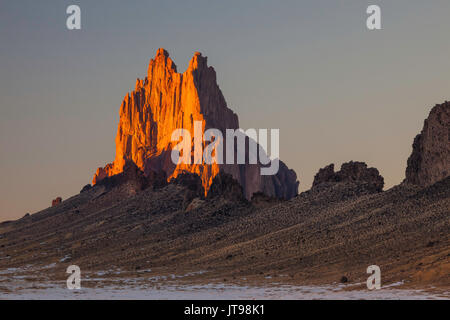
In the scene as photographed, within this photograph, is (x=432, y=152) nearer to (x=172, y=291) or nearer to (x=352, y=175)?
(x=352, y=175)

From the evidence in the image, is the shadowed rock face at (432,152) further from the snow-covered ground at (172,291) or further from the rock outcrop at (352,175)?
the snow-covered ground at (172,291)

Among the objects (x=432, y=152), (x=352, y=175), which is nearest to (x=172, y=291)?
(x=432, y=152)

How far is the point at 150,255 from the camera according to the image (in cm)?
12369

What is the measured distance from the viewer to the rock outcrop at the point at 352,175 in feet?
436

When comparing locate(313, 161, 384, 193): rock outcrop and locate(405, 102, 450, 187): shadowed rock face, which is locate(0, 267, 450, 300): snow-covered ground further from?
locate(313, 161, 384, 193): rock outcrop

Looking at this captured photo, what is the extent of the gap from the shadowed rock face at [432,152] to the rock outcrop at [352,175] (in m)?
21.6

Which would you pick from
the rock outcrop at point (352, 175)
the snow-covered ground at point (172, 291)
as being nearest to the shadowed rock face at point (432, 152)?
the rock outcrop at point (352, 175)

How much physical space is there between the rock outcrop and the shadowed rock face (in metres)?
21.6
